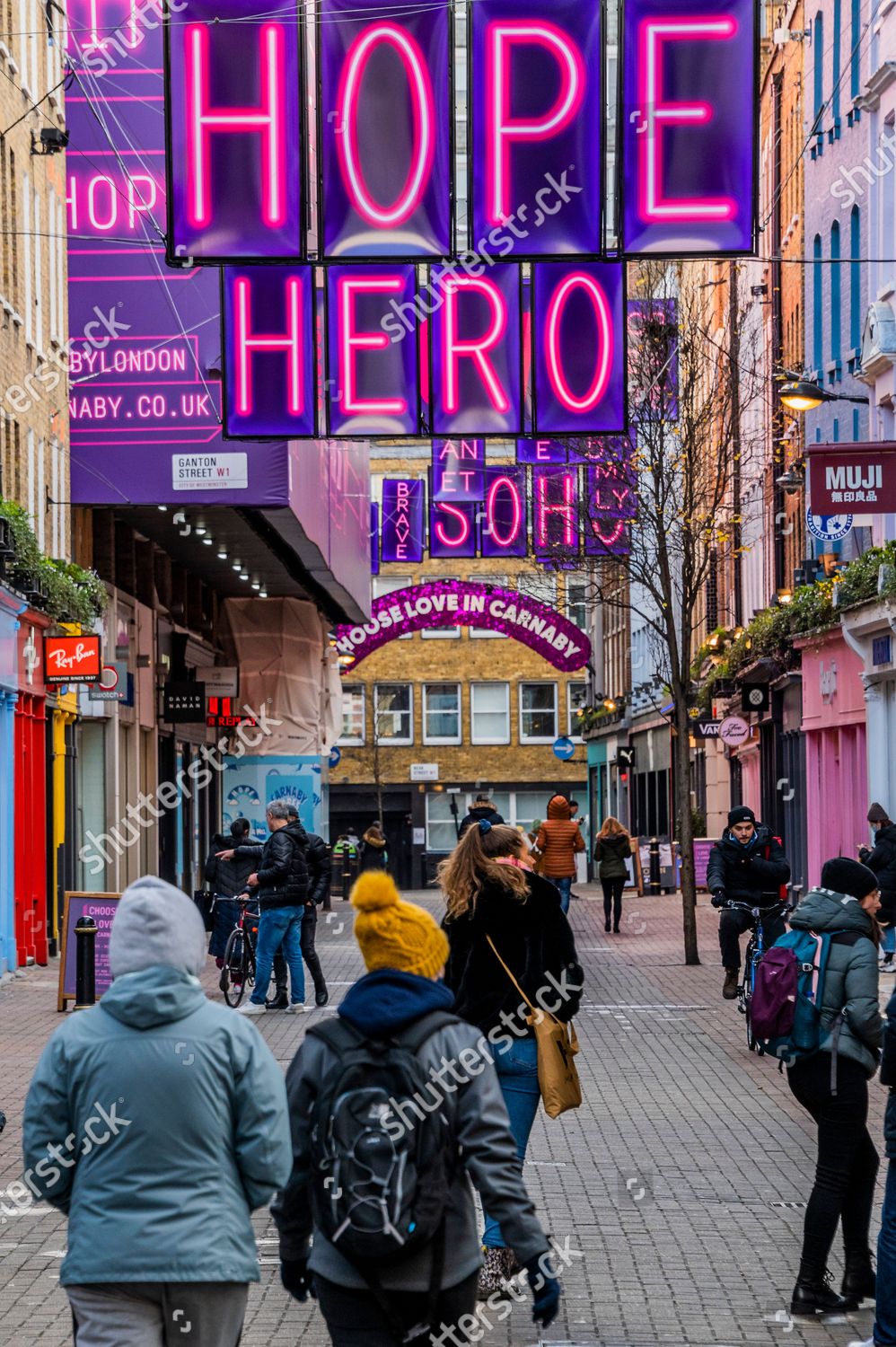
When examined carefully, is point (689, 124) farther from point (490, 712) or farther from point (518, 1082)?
point (490, 712)

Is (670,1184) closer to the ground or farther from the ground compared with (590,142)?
closer to the ground

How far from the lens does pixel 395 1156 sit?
469cm

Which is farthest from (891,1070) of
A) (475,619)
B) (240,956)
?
(475,619)

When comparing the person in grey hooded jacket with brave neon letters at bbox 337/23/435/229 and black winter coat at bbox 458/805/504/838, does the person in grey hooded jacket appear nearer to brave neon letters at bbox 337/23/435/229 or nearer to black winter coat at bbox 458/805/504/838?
black winter coat at bbox 458/805/504/838

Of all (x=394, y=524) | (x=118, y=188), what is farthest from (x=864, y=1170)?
(x=394, y=524)

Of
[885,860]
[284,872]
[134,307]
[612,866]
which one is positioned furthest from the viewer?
[612,866]

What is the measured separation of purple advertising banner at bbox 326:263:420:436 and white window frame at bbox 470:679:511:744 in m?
61.8

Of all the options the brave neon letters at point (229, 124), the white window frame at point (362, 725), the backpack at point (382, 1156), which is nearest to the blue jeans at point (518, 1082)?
the backpack at point (382, 1156)

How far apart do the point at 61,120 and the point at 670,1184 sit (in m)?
22.1

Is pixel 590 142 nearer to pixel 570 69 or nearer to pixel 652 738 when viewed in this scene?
pixel 570 69

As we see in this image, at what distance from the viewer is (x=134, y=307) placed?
26.9 metres

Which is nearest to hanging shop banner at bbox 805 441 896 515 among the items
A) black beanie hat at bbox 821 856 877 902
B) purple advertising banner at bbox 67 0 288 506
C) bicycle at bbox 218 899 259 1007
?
bicycle at bbox 218 899 259 1007

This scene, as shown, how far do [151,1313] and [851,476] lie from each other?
658 inches

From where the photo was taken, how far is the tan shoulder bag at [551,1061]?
310 inches
